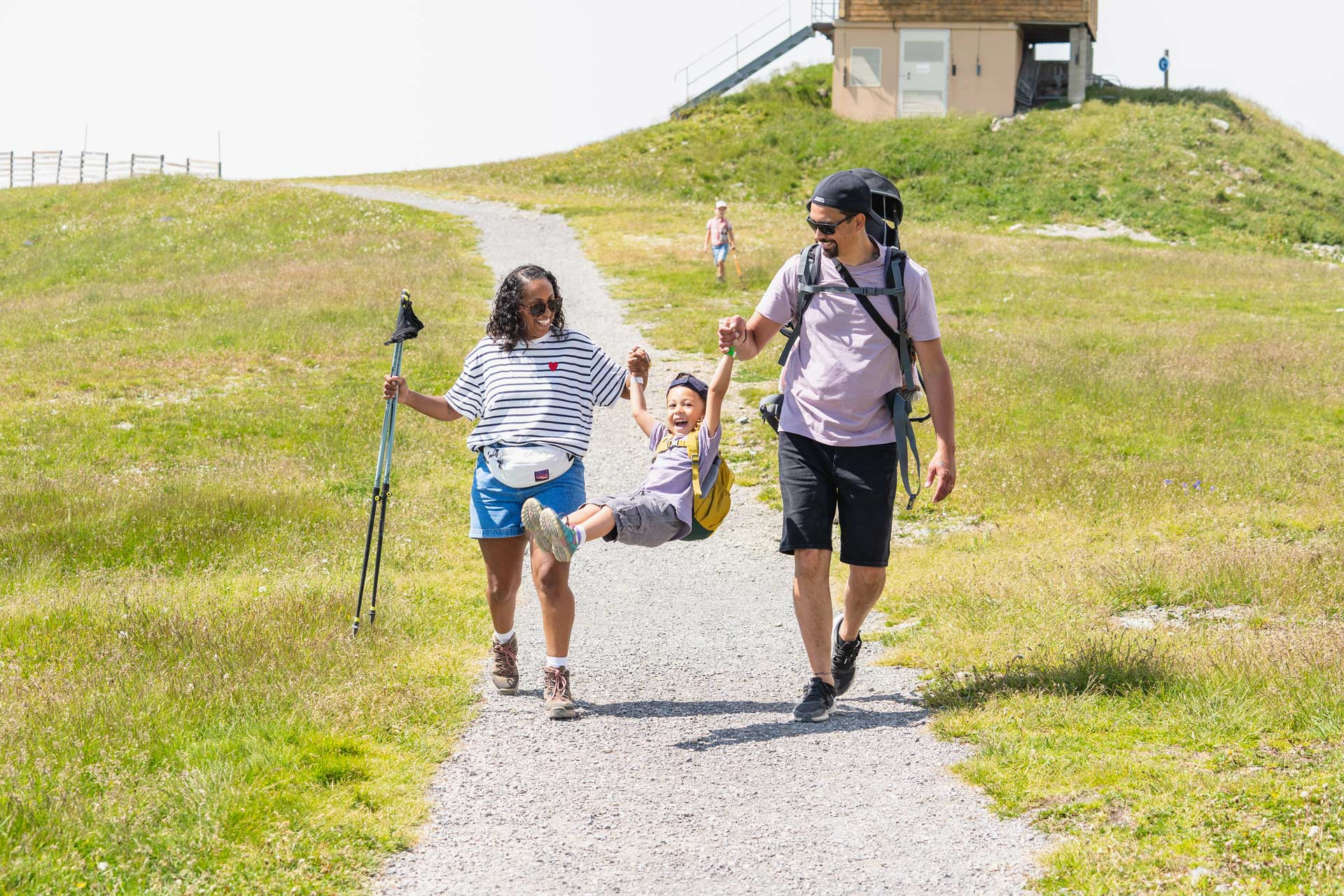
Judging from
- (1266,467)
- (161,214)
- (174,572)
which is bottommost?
(174,572)

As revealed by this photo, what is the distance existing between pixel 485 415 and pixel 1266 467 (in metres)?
10.0

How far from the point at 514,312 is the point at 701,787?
2.58 metres

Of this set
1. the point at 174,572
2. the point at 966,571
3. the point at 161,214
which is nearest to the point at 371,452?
the point at 174,572

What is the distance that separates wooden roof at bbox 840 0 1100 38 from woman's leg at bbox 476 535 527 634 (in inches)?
1940

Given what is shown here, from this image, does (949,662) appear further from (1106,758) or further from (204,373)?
(204,373)

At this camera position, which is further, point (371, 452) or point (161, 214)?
point (161, 214)

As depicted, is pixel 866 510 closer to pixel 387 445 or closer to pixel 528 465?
pixel 528 465

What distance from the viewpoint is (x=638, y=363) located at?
6.59 metres

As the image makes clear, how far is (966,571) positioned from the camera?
384 inches

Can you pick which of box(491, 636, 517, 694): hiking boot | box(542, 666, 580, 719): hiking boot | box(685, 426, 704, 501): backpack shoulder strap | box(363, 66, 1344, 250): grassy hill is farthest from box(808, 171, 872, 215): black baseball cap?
box(363, 66, 1344, 250): grassy hill

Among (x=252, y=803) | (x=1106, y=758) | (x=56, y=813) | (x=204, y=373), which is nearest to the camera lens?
(x=56, y=813)

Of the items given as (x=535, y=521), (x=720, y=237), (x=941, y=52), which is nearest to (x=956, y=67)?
(x=941, y=52)

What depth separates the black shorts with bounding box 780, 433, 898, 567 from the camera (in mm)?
6207

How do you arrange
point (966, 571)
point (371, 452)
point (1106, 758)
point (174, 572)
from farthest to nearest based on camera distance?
1. point (371, 452)
2. point (174, 572)
3. point (966, 571)
4. point (1106, 758)
